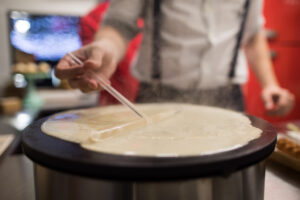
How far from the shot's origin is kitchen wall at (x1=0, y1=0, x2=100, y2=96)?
10.7 feet

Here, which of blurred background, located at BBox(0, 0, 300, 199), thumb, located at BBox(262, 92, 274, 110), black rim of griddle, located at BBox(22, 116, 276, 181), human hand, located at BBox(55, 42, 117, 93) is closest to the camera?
black rim of griddle, located at BBox(22, 116, 276, 181)

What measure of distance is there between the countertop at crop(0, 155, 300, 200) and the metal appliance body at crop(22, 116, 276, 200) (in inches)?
8.3

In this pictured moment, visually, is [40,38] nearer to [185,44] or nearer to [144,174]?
[185,44]

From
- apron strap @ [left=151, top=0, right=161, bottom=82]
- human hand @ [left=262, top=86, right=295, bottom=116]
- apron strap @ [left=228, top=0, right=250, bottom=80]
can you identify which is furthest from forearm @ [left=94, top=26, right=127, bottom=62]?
human hand @ [left=262, top=86, right=295, bottom=116]

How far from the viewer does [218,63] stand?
1.53 meters

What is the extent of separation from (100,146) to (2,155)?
589 millimetres

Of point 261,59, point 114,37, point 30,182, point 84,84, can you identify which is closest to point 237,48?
point 261,59

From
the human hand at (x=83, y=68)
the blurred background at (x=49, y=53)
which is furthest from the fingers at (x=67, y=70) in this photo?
the blurred background at (x=49, y=53)

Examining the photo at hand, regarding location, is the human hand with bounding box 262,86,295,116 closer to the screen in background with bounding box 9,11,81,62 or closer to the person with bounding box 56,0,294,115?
the person with bounding box 56,0,294,115

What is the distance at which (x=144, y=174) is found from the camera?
0.46 meters

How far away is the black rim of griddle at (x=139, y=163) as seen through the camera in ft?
1.50

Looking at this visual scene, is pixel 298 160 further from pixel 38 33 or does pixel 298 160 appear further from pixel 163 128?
pixel 38 33

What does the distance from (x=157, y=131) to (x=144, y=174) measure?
25 cm

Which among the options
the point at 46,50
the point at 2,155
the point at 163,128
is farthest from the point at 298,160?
the point at 46,50
